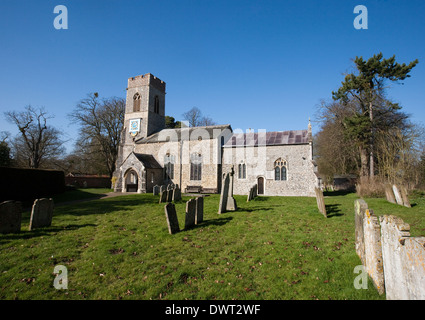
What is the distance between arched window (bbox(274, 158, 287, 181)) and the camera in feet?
62.8

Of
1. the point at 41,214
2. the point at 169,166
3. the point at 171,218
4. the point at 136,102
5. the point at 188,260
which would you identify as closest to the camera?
the point at 188,260

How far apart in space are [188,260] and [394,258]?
3.76 metres

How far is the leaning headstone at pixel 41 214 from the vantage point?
707 centimetres

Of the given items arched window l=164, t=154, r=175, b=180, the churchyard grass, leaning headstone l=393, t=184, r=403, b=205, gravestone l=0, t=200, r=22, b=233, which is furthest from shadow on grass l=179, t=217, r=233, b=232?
arched window l=164, t=154, r=175, b=180

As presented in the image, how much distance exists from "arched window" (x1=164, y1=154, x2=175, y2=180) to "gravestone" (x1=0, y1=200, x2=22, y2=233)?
649 inches

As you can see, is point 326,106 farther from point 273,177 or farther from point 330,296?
point 330,296

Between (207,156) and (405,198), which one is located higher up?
(207,156)

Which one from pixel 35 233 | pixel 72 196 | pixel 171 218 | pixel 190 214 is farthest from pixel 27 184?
pixel 190 214

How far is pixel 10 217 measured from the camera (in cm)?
652

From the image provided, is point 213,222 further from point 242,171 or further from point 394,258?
point 242,171

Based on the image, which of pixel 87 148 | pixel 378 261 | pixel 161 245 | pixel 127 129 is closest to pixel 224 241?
pixel 161 245

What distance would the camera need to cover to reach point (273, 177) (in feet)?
63.5

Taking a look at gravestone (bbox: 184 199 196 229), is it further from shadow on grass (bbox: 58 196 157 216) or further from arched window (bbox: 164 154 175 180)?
arched window (bbox: 164 154 175 180)
